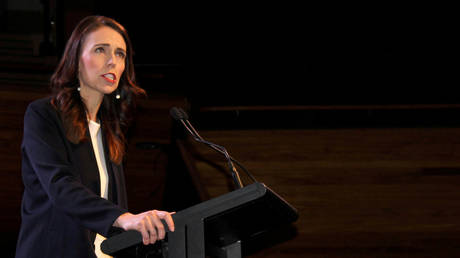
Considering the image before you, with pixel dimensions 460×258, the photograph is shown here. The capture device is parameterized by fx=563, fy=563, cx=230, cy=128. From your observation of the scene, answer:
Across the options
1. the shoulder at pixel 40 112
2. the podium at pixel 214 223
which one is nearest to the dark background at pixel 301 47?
the shoulder at pixel 40 112

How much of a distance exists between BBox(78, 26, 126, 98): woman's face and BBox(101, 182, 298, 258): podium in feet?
1.23

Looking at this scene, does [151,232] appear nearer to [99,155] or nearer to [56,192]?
[56,192]

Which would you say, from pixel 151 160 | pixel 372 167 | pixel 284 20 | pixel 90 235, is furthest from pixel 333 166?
pixel 284 20

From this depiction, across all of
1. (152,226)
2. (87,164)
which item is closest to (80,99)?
(87,164)

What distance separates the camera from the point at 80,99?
1.10m

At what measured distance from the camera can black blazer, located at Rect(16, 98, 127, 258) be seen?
920 millimetres

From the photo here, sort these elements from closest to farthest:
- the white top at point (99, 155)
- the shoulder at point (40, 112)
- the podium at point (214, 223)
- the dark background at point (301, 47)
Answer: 1. the podium at point (214, 223)
2. the shoulder at point (40, 112)
3. the white top at point (99, 155)
4. the dark background at point (301, 47)

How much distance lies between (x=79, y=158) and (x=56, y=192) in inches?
4.3

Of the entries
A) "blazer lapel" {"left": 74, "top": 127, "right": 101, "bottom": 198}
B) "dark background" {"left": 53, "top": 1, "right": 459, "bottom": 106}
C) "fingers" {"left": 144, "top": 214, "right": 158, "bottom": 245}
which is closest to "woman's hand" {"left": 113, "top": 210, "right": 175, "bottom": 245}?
"fingers" {"left": 144, "top": 214, "right": 158, "bottom": 245}

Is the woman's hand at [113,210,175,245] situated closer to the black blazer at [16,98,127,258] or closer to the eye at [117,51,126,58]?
the black blazer at [16,98,127,258]

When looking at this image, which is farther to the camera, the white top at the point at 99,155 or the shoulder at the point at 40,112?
the white top at the point at 99,155

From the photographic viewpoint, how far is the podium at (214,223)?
2.46 ft

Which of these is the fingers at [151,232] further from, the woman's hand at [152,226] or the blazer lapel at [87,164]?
the blazer lapel at [87,164]

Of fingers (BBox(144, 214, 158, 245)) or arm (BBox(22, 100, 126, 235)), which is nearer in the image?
fingers (BBox(144, 214, 158, 245))
